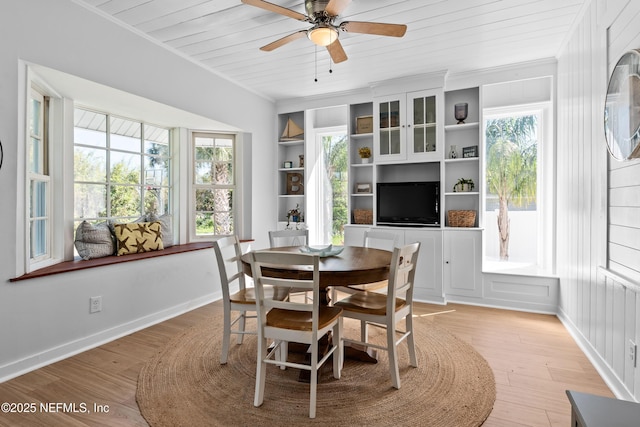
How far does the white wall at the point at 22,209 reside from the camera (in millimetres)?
2244

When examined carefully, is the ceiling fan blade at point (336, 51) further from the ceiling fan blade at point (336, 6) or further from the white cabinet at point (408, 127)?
the white cabinet at point (408, 127)

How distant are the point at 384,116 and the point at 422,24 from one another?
4.89ft

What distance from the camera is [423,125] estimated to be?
161 inches

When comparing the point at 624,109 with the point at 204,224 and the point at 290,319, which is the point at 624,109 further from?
the point at 204,224

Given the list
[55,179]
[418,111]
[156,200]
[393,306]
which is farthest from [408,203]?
[55,179]

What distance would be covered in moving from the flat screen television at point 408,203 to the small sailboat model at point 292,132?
144cm

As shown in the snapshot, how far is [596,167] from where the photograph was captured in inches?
97.2

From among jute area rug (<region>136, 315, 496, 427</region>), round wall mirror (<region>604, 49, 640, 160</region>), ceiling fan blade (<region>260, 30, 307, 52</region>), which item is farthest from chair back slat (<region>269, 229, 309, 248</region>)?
round wall mirror (<region>604, 49, 640, 160</region>)

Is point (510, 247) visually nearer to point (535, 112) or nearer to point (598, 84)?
point (535, 112)

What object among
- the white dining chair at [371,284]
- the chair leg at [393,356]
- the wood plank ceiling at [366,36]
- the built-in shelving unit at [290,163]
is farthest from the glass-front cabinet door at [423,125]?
the chair leg at [393,356]

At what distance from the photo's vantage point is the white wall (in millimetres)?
2244

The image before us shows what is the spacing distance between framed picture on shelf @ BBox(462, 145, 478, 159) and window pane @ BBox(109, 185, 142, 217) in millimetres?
3696

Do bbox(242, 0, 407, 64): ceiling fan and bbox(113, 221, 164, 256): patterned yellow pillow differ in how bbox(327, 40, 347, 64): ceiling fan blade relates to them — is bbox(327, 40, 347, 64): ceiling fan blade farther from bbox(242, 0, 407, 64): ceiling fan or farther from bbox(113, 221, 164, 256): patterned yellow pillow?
bbox(113, 221, 164, 256): patterned yellow pillow

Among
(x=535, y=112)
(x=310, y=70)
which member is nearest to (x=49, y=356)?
(x=310, y=70)
